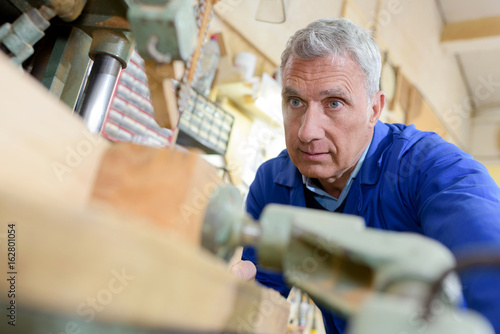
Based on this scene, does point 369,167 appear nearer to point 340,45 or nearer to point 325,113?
point 325,113

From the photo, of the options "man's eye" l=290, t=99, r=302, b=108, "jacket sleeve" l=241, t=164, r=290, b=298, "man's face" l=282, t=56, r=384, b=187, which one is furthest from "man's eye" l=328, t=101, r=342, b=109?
"jacket sleeve" l=241, t=164, r=290, b=298

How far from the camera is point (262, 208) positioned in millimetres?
1704

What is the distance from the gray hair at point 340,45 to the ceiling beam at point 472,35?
357 centimetres

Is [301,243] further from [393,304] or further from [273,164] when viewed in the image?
[273,164]

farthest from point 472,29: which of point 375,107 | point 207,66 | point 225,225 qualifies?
point 225,225

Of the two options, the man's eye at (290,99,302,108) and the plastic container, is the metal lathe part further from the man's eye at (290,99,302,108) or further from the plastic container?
the plastic container

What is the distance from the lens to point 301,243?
1.48 ft

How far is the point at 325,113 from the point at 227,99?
4.23ft

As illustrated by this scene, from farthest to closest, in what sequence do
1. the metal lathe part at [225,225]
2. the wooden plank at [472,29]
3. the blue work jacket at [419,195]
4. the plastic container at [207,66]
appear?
the wooden plank at [472,29] < the plastic container at [207,66] < the blue work jacket at [419,195] < the metal lathe part at [225,225]

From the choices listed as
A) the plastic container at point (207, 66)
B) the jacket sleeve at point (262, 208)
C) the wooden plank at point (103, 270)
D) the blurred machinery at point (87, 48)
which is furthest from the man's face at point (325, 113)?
the wooden plank at point (103, 270)

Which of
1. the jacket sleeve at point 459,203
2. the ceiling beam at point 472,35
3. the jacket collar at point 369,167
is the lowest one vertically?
the jacket sleeve at point 459,203

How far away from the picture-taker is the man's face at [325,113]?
133cm

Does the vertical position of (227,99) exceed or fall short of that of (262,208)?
it exceeds it

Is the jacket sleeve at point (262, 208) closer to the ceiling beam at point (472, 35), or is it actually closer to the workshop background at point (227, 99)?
the workshop background at point (227, 99)
